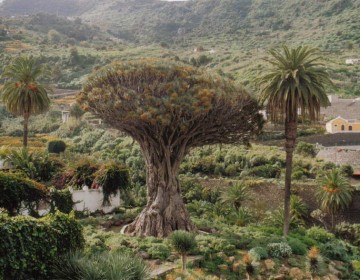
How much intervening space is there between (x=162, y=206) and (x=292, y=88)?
808cm

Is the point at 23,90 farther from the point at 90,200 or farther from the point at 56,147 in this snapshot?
the point at 56,147

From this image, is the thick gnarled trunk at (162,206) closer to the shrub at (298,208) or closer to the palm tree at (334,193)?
the shrub at (298,208)

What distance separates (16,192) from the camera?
2039 centimetres

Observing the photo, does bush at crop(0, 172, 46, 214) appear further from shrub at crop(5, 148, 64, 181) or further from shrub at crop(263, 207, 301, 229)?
shrub at crop(263, 207, 301, 229)

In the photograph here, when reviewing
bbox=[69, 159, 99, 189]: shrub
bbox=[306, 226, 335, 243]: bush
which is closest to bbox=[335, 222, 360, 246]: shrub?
bbox=[306, 226, 335, 243]: bush

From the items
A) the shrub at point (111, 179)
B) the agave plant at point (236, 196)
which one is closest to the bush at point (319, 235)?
the agave plant at point (236, 196)

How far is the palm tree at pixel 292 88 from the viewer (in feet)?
76.3

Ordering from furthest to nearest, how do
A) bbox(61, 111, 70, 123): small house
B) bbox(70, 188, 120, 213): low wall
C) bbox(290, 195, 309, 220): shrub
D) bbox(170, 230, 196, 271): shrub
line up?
bbox(61, 111, 70, 123): small house < bbox(290, 195, 309, 220): shrub < bbox(70, 188, 120, 213): low wall < bbox(170, 230, 196, 271): shrub

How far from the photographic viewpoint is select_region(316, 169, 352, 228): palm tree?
30625 millimetres

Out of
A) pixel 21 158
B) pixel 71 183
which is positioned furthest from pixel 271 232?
pixel 21 158

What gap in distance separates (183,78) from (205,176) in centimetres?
1770

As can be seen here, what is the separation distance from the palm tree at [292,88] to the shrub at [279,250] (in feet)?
13.6

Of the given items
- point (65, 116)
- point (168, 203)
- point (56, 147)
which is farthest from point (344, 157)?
point (65, 116)

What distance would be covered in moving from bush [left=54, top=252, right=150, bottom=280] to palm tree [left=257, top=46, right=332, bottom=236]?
12659 mm
